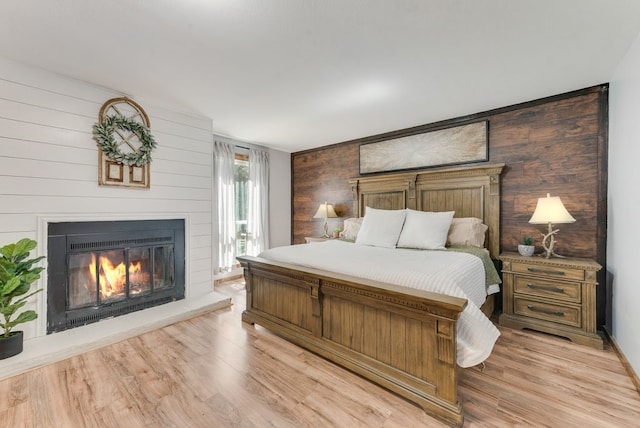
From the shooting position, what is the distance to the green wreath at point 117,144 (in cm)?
266

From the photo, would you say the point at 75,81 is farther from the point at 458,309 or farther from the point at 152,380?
the point at 458,309

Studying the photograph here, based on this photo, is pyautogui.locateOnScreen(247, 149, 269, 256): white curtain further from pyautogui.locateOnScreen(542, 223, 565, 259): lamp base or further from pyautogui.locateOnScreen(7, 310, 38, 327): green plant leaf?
pyautogui.locateOnScreen(542, 223, 565, 259): lamp base

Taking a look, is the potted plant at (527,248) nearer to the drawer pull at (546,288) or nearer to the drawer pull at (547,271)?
the drawer pull at (547,271)

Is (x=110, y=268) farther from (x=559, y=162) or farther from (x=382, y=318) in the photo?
(x=559, y=162)

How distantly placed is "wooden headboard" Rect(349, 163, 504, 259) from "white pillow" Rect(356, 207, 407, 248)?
622 mm

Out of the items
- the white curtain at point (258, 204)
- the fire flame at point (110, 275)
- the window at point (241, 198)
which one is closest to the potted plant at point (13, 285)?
the fire flame at point (110, 275)

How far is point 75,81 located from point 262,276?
8.26 feet

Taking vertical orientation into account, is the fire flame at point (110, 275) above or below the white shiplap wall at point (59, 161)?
below

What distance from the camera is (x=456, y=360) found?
61.3 inches

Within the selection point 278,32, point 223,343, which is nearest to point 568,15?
point 278,32

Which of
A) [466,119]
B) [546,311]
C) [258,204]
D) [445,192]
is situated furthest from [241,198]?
[546,311]

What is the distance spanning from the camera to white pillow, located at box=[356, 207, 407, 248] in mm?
3123

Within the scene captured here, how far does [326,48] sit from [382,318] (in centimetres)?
197

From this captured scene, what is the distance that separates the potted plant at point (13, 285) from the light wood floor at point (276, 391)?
0.27 m
